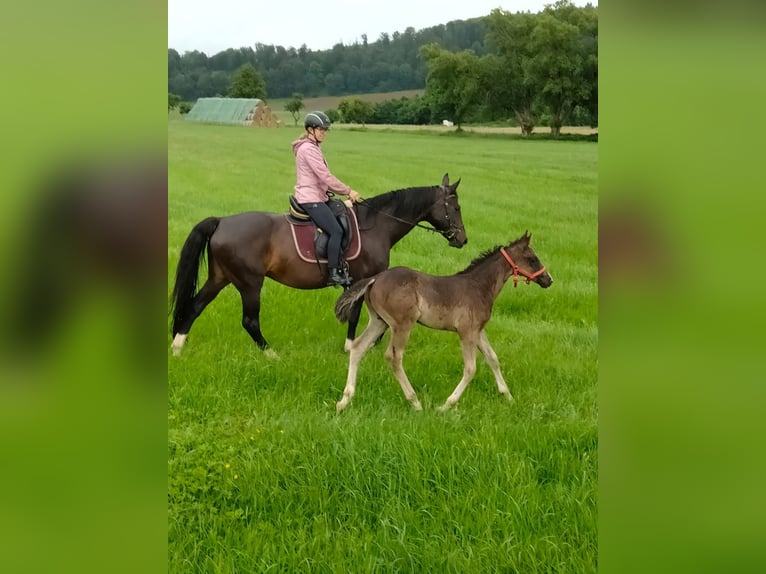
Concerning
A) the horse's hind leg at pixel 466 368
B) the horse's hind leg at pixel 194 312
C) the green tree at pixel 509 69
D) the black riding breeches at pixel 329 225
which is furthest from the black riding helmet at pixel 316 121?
the green tree at pixel 509 69

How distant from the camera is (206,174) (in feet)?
58.6

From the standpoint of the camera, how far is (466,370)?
4.96 m

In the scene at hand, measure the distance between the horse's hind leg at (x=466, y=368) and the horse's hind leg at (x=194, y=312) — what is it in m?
2.91

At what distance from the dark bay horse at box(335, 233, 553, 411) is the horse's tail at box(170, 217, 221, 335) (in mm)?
2301

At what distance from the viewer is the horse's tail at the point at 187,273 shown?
6438mm

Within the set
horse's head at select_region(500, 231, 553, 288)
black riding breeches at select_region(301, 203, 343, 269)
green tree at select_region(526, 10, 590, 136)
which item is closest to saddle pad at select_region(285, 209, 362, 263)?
black riding breeches at select_region(301, 203, 343, 269)

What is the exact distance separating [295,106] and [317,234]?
2.10 m

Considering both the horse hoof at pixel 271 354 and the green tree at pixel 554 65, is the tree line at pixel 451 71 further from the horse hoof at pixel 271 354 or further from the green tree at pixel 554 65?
the horse hoof at pixel 271 354

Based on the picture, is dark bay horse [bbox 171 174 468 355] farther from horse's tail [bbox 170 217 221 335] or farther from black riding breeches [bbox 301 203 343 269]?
black riding breeches [bbox 301 203 343 269]

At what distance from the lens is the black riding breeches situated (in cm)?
650

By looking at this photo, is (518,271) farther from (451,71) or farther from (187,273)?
(451,71)
